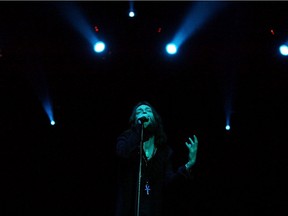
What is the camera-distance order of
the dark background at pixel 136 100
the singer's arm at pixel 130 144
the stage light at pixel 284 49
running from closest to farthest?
1. the singer's arm at pixel 130 144
2. the dark background at pixel 136 100
3. the stage light at pixel 284 49

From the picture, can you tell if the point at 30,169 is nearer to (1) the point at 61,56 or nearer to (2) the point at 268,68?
(1) the point at 61,56

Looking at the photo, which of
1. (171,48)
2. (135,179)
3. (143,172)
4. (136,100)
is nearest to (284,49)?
(171,48)

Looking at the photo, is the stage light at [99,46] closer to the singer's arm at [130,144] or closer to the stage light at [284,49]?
the singer's arm at [130,144]

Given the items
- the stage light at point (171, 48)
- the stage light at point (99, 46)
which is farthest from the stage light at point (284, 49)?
the stage light at point (99, 46)

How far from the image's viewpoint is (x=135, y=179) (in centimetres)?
225

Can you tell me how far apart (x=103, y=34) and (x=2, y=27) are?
1.25 metres

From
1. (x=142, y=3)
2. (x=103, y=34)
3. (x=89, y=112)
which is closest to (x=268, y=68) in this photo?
(x=142, y=3)

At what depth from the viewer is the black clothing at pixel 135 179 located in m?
2.16

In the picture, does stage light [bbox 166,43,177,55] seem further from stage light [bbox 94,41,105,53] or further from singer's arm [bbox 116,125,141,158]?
singer's arm [bbox 116,125,141,158]

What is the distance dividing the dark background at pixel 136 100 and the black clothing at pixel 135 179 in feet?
3.45

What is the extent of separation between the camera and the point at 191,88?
13.3 ft

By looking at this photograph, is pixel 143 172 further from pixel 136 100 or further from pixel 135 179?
pixel 136 100

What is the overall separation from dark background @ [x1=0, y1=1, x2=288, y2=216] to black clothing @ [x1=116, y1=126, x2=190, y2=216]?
1.05m

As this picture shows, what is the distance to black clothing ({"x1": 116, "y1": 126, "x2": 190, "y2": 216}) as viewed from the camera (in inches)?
84.9
